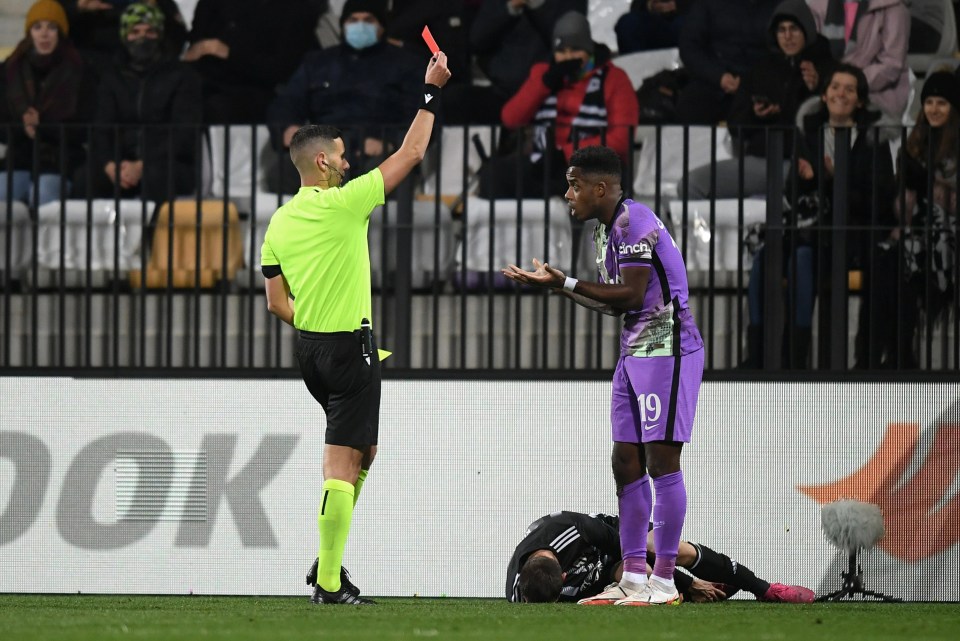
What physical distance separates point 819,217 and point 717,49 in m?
2.14

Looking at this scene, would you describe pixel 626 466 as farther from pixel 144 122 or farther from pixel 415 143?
pixel 144 122

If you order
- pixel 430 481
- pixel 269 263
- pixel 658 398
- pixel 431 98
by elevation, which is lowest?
pixel 430 481

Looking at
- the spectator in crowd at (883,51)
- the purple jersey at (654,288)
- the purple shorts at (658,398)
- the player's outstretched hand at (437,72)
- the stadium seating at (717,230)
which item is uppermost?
the spectator in crowd at (883,51)

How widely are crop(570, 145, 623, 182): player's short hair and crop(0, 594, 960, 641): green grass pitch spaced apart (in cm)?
184

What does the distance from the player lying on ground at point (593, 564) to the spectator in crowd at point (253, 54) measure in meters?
4.44

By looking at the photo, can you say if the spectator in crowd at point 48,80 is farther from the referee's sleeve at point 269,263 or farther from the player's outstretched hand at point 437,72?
the player's outstretched hand at point 437,72

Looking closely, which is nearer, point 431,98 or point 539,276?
point 539,276

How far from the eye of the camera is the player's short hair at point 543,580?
754 cm

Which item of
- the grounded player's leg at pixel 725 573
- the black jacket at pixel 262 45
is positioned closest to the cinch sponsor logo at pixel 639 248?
the grounded player's leg at pixel 725 573

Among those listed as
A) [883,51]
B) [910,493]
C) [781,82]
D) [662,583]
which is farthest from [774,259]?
[662,583]

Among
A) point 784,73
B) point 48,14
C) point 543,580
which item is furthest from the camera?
point 48,14

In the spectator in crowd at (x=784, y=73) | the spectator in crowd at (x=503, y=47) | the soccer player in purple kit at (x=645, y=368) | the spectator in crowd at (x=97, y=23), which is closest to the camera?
the soccer player in purple kit at (x=645, y=368)

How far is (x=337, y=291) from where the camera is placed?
23.0ft

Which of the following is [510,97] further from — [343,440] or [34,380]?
[343,440]
